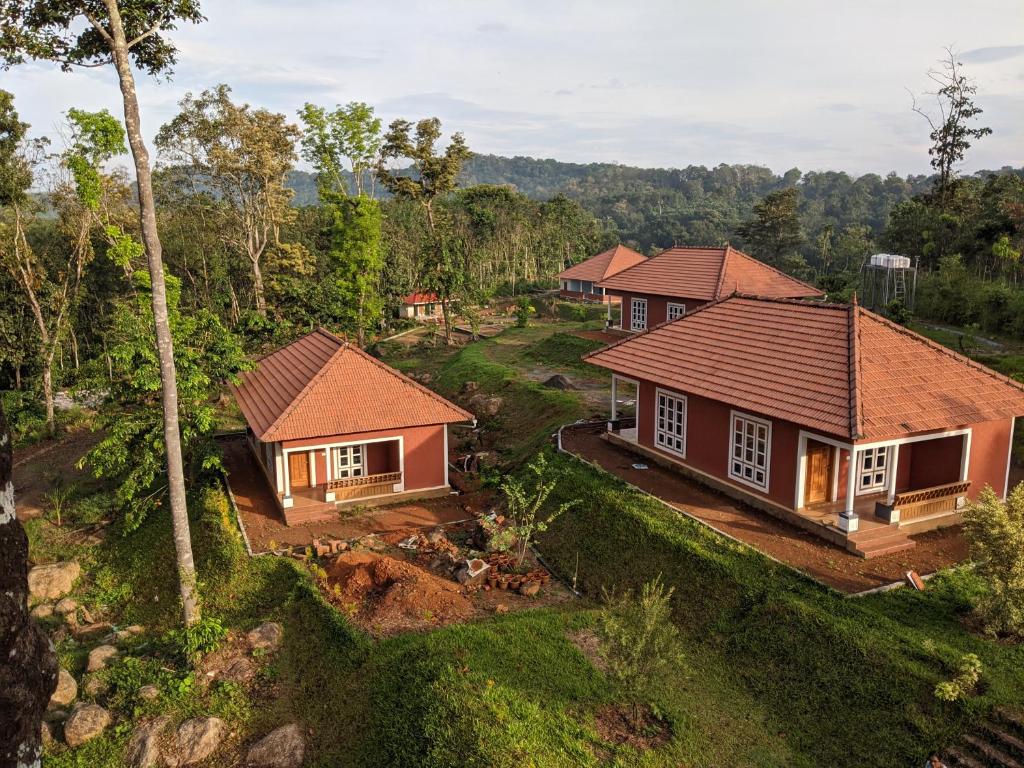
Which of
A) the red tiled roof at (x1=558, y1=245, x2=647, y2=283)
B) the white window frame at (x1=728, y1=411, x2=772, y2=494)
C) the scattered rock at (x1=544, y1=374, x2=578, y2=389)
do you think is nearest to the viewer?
the white window frame at (x1=728, y1=411, x2=772, y2=494)

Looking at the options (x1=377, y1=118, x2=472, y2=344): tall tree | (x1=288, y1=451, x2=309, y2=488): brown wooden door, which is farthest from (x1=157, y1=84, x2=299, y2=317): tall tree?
(x1=288, y1=451, x2=309, y2=488): brown wooden door

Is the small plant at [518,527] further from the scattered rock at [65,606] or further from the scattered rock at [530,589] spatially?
the scattered rock at [65,606]

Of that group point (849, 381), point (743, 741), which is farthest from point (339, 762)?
point (849, 381)

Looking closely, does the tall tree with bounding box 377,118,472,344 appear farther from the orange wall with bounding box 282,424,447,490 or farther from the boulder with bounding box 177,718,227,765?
the boulder with bounding box 177,718,227,765

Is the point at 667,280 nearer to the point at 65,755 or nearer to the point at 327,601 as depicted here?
the point at 327,601

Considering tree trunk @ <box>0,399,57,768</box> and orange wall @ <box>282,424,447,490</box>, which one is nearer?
tree trunk @ <box>0,399,57,768</box>
